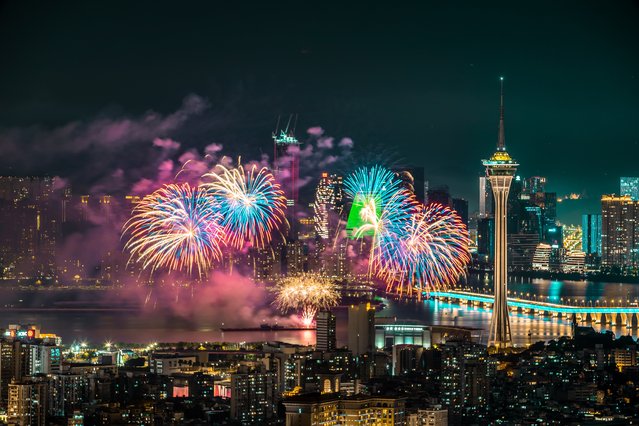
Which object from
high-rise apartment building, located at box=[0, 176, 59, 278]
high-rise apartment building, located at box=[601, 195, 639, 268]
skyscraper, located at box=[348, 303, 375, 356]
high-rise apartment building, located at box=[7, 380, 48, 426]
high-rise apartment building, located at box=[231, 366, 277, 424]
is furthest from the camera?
high-rise apartment building, located at box=[601, 195, 639, 268]

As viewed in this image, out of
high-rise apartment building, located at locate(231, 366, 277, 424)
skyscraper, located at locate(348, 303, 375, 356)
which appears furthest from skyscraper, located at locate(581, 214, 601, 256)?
high-rise apartment building, located at locate(231, 366, 277, 424)

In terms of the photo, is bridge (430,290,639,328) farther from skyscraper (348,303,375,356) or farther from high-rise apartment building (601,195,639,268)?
high-rise apartment building (601,195,639,268)

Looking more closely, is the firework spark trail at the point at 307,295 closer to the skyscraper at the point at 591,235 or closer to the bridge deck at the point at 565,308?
the bridge deck at the point at 565,308

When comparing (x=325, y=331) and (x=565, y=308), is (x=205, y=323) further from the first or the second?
(x=565, y=308)

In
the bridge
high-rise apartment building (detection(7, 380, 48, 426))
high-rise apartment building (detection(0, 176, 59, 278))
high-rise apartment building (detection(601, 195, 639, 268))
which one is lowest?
high-rise apartment building (detection(7, 380, 48, 426))

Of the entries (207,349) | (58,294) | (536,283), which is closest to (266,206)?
(207,349)

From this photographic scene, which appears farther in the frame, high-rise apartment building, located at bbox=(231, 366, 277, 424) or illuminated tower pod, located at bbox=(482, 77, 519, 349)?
illuminated tower pod, located at bbox=(482, 77, 519, 349)

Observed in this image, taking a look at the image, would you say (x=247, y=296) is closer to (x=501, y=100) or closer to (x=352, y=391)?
(x=501, y=100)
